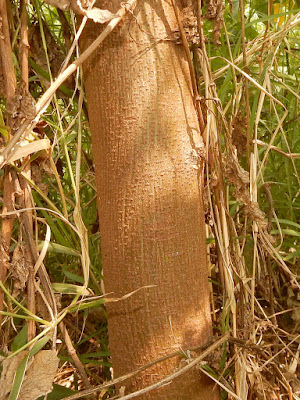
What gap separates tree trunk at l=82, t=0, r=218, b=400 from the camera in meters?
0.91

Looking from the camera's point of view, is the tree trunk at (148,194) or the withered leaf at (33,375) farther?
the tree trunk at (148,194)

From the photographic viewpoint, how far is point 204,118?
1.01 m

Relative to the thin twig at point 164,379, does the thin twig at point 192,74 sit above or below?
above

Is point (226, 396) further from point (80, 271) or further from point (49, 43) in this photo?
point (49, 43)

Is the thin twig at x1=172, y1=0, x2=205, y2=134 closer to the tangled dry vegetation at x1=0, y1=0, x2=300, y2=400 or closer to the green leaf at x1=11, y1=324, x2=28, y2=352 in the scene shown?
the tangled dry vegetation at x1=0, y1=0, x2=300, y2=400

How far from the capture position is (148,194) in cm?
91

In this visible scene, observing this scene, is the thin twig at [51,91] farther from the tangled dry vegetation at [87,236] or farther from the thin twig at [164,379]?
the thin twig at [164,379]

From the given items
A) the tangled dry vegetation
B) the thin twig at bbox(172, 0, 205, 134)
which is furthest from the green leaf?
the thin twig at bbox(172, 0, 205, 134)

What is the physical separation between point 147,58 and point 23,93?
9.0 inches

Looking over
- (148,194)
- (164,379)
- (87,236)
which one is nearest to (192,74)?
(148,194)

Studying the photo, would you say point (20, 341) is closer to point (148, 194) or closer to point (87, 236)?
point (87, 236)

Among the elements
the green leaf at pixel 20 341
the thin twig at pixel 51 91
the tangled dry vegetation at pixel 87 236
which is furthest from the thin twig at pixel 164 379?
the thin twig at pixel 51 91

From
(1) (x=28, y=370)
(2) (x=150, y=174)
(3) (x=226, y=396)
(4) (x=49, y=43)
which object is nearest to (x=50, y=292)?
(1) (x=28, y=370)

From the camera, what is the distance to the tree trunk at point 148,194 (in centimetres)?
91
